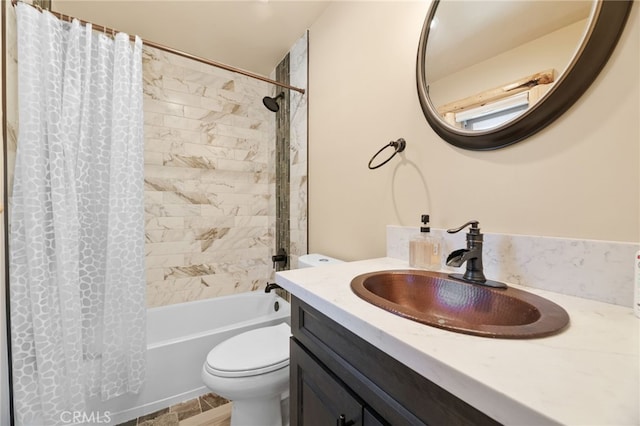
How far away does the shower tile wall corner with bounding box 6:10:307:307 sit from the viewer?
1939mm

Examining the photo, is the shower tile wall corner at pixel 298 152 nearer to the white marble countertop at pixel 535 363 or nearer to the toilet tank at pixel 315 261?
the toilet tank at pixel 315 261

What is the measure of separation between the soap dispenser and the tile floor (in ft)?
4.50

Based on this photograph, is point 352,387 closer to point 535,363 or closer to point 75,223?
point 535,363

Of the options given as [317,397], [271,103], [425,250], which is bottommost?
[317,397]

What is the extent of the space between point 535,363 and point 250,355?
1.19 metres

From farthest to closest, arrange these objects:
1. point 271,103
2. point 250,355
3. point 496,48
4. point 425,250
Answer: point 271,103 < point 250,355 < point 425,250 < point 496,48

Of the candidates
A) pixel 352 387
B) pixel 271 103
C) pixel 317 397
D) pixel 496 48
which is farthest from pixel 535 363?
pixel 271 103

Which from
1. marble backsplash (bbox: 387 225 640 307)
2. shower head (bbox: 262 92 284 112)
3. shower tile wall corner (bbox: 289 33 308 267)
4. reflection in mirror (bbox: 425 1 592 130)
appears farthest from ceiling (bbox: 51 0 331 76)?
marble backsplash (bbox: 387 225 640 307)

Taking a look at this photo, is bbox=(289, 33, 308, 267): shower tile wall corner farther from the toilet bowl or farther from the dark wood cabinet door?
the dark wood cabinet door

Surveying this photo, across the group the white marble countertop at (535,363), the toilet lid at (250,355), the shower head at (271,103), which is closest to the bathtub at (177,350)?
the toilet lid at (250,355)

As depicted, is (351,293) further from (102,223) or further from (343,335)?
(102,223)

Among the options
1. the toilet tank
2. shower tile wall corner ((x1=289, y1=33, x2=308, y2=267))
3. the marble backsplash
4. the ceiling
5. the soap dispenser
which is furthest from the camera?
shower tile wall corner ((x1=289, y1=33, x2=308, y2=267))

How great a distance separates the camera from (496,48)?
805 mm

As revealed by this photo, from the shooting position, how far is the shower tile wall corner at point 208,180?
6.36ft
